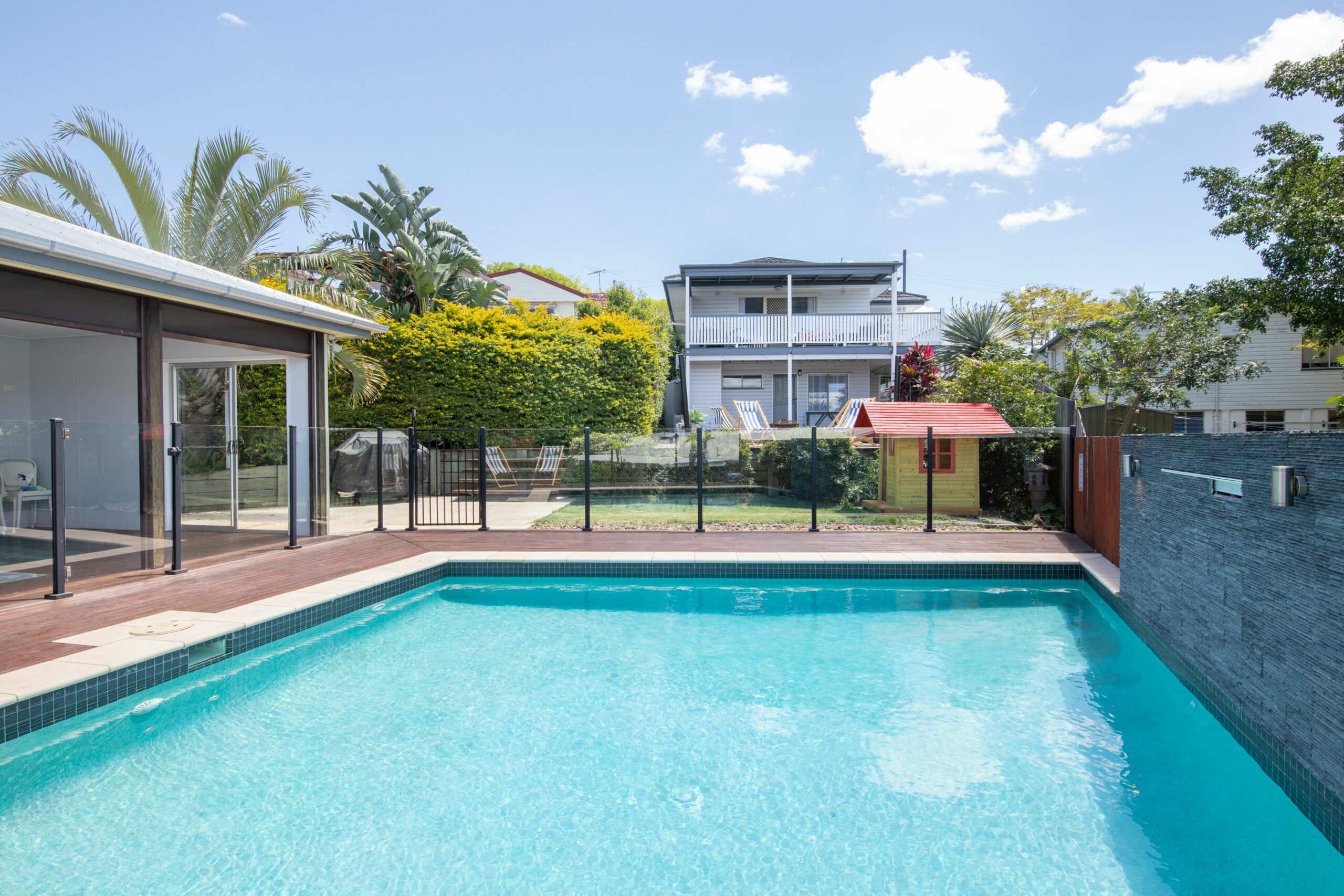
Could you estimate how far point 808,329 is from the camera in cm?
1970

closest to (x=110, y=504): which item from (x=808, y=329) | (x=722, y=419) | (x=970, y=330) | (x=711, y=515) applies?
(x=711, y=515)

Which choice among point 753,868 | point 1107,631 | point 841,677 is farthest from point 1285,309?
point 753,868

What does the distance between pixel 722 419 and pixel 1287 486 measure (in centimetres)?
1551

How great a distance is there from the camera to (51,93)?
1211 cm

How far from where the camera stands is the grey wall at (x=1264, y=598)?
2.89 metres

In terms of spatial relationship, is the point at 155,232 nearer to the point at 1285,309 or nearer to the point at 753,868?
the point at 753,868

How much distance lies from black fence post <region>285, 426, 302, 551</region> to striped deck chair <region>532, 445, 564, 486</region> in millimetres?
3476

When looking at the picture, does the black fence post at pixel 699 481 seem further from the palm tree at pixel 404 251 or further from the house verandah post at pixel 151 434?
the palm tree at pixel 404 251

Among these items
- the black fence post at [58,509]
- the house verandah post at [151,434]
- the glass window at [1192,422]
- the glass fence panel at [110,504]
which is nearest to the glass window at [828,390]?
the glass window at [1192,422]

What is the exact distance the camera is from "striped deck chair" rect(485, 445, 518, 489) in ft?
35.7

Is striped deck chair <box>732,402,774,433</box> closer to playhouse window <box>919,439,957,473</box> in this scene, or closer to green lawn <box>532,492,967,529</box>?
green lawn <box>532,492,967,529</box>

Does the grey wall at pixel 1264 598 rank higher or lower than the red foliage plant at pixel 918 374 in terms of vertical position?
lower

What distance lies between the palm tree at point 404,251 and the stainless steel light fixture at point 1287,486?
623 inches

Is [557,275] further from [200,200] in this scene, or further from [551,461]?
[551,461]
